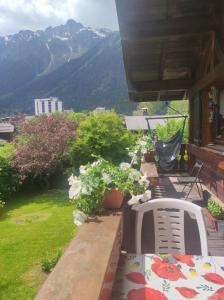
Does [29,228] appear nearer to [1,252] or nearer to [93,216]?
[1,252]

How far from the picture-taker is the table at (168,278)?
1.31 meters

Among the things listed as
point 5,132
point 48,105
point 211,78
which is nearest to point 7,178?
point 211,78

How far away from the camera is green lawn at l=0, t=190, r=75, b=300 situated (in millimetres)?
5168

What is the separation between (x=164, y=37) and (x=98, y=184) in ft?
8.63

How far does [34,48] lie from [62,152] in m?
114

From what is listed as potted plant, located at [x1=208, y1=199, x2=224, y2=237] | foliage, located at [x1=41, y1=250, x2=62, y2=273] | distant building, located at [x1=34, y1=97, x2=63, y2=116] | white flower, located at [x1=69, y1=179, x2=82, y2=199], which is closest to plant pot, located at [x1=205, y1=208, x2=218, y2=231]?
potted plant, located at [x1=208, y1=199, x2=224, y2=237]

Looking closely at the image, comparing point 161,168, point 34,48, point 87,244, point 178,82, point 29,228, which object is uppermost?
point 34,48

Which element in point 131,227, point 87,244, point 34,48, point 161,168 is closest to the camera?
point 87,244

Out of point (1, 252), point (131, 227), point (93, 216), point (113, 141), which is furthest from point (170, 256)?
point (113, 141)

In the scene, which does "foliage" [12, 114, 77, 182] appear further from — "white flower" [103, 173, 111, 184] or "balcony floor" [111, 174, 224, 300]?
"white flower" [103, 173, 111, 184]

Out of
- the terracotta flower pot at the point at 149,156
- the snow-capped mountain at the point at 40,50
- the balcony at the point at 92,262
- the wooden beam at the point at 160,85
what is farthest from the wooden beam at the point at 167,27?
the snow-capped mountain at the point at 40,50

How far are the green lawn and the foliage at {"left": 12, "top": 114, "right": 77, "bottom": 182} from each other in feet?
3.18

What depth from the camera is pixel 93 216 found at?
1.80 metres

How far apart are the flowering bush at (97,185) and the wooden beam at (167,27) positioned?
2054 mm
